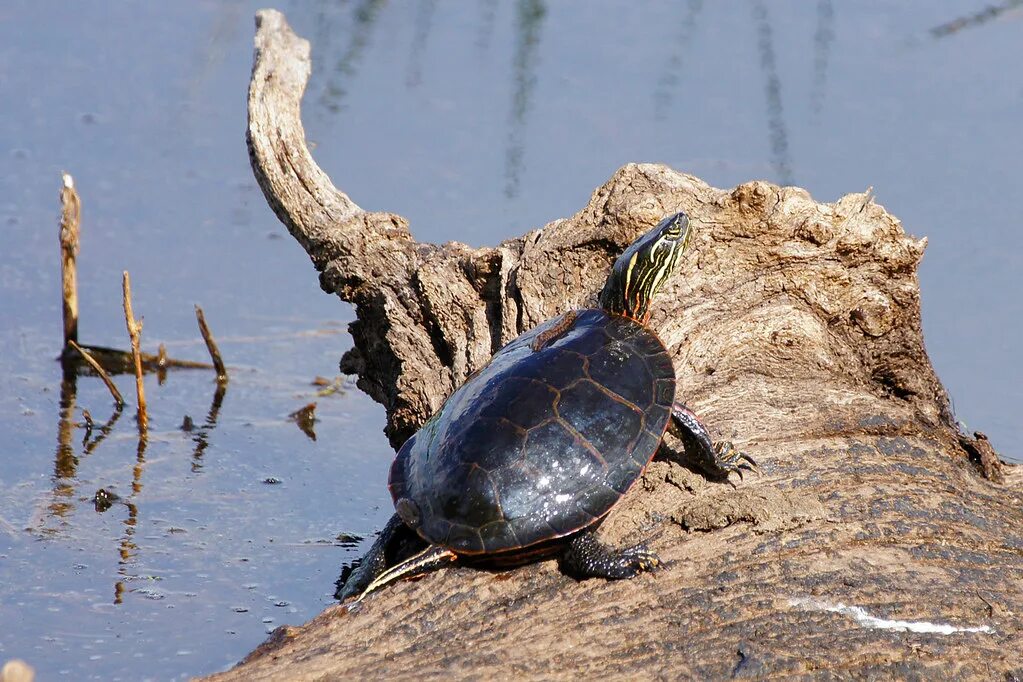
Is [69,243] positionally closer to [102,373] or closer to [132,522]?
[102,373]

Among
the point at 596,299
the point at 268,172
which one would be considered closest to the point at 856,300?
the point at 596,299

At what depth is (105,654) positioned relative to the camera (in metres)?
3.70

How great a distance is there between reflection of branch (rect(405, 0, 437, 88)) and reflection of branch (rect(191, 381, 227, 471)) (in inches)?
110

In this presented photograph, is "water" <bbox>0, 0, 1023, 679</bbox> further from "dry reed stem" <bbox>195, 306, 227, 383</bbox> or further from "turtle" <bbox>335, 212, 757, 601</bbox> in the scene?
"turtle" <bbox>335, 212, 757, 601</bbox>

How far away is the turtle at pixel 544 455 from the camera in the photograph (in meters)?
3.12

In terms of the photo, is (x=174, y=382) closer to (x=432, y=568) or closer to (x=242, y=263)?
(x=242, y=263)

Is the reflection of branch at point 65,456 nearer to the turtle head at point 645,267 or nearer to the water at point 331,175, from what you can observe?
the water at point 331,175

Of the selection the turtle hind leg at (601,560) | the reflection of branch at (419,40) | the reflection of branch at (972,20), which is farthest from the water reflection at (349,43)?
the turtle hind leg at (601,560)

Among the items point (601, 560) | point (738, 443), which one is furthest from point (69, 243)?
point (601, 560)

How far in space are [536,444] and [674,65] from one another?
505 cm

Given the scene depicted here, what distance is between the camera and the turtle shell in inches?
123

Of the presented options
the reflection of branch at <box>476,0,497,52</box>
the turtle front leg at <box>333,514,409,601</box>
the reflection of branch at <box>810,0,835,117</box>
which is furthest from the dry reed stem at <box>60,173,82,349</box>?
the reflection of branch at <box>810,0,835,117</box>

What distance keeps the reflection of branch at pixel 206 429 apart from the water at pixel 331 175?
0.5 inches

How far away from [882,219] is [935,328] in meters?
2.05
